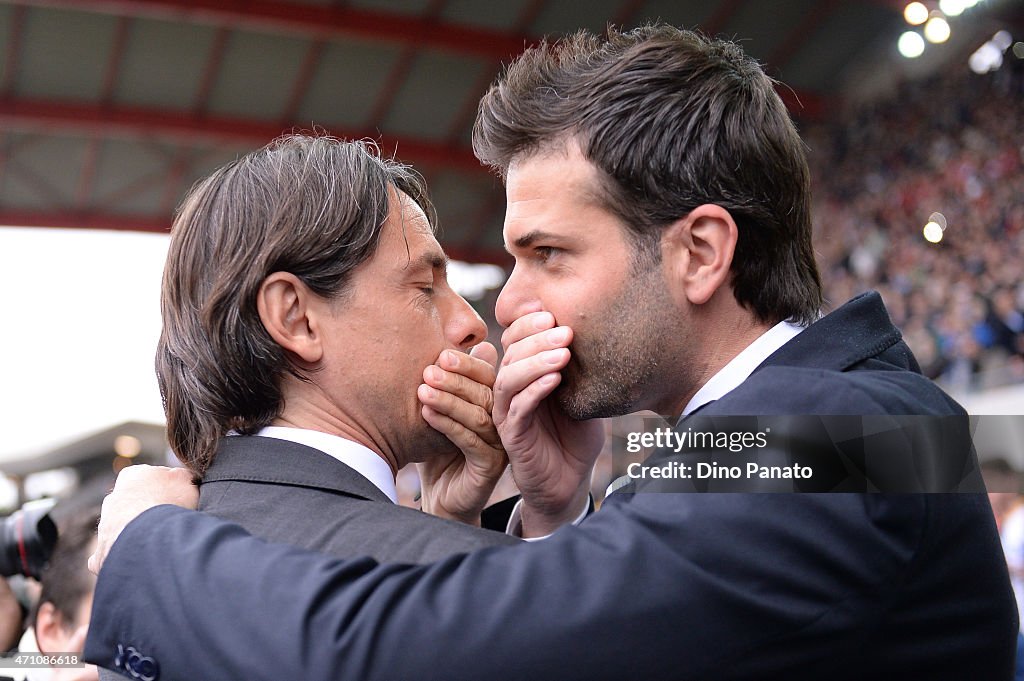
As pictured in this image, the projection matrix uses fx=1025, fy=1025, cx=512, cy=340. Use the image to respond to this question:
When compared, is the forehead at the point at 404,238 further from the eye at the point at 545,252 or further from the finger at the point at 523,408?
the finger at the point at 523,408

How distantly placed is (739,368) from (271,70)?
12.5 metres

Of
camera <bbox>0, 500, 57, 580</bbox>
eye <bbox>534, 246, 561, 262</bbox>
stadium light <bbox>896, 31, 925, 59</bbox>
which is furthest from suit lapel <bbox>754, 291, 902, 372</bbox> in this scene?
stadium light <bbox>896, 31, 925, 59</bbox>

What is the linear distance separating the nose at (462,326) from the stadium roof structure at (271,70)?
9.55m

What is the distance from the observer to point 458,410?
208 centimetres

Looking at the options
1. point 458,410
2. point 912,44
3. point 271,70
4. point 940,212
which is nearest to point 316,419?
point 458,410

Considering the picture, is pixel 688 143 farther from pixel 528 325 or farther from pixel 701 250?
pixel 528 325

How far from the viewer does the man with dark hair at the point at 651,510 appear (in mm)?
1345

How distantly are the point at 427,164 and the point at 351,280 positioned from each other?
1372cm

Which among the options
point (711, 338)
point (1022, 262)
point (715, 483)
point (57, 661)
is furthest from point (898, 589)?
point (1022, 262)

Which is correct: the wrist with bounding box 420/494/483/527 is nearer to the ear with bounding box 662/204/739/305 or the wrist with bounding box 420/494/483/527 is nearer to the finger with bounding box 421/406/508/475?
the finger with bounding box 421/406/508/475

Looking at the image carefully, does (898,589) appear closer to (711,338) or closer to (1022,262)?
(711,338)

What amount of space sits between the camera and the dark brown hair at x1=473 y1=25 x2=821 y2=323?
1.29 m

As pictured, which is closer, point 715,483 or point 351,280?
point 715,483

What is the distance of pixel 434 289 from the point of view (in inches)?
83.7
